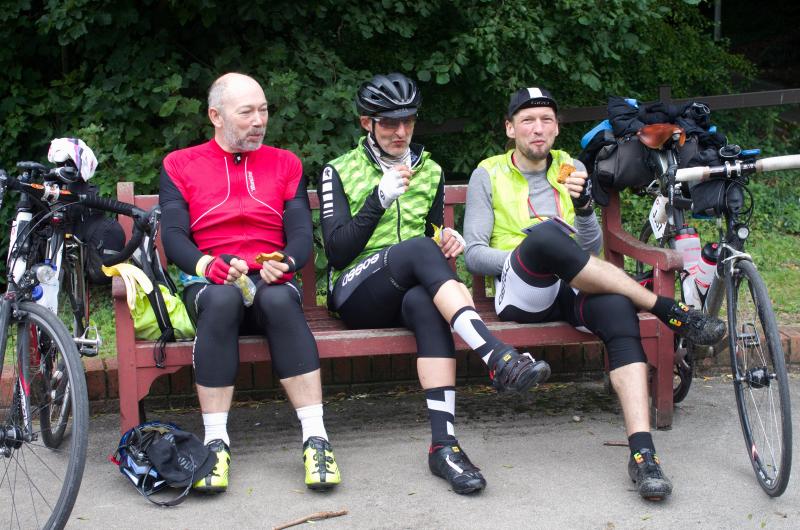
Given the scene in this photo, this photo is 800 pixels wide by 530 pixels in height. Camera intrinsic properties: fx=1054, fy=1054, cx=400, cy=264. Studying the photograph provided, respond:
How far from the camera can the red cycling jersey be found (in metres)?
4.29

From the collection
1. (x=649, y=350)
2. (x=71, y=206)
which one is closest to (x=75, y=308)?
(x=71, y=206)

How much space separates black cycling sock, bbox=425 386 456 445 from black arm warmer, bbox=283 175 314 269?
75 cm

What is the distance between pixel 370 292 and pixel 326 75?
290 cm

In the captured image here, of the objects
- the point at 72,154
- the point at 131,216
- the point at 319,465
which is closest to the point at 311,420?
the point at 319,465

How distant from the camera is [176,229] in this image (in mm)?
4207

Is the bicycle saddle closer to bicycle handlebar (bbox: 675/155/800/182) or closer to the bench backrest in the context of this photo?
bicycle handlebar (bbox: 675/155/800/182)

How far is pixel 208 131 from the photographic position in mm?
6605

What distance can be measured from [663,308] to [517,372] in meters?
0.70

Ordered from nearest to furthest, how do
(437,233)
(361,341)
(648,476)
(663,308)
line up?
1. (648,476)
2. (663,308)
3. (361,341)
4. (437,233)

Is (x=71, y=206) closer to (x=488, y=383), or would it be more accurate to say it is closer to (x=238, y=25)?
(x=488, y=383)

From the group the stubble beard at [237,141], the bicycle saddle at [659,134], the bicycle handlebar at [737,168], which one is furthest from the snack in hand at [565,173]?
the stubble beard at [237,141]

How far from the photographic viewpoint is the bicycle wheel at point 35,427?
332cm

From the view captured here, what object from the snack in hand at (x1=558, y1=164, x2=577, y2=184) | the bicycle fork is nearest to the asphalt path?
the bicycle fork

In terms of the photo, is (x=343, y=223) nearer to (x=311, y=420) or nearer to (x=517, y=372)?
(x=311, y=420)
